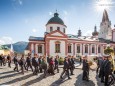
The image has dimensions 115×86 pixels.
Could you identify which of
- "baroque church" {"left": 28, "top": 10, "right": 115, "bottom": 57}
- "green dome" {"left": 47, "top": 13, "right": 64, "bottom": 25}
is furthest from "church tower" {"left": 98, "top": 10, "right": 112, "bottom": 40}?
"green dome" {"left": 47, "top": 13, "right": 64, "bottom": 25}

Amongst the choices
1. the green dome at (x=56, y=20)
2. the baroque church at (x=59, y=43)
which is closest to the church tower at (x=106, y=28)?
the baroque church at (x=59, y=43)

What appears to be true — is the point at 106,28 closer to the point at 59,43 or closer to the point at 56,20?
the point at 56,20

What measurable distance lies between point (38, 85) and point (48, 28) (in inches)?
1220

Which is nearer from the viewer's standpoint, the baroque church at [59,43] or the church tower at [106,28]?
the baroque church at [59,43]

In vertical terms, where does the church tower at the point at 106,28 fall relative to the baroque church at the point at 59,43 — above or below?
above

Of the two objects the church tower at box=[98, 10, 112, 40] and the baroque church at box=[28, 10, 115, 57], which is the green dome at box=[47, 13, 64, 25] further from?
the church tower at box=[98, 10, 112, 40]

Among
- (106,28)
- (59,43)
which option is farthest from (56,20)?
(106,28)

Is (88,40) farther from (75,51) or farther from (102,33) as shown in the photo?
(102,33)

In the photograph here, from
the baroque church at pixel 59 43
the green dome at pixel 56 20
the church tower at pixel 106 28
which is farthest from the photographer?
the church tower at pixel 106 28

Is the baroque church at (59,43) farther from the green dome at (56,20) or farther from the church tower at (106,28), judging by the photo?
the church tower at (106,28)

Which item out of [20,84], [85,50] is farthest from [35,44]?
[20,84]

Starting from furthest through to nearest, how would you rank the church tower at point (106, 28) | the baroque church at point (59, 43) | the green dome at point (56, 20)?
the church tower at point (106, 28)
the green dome at point (56, 20)
the baroque church at point (59, 43)

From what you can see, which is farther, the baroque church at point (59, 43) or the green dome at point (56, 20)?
the green dome at point (56, 20)

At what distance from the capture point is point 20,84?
1016 centimetres
